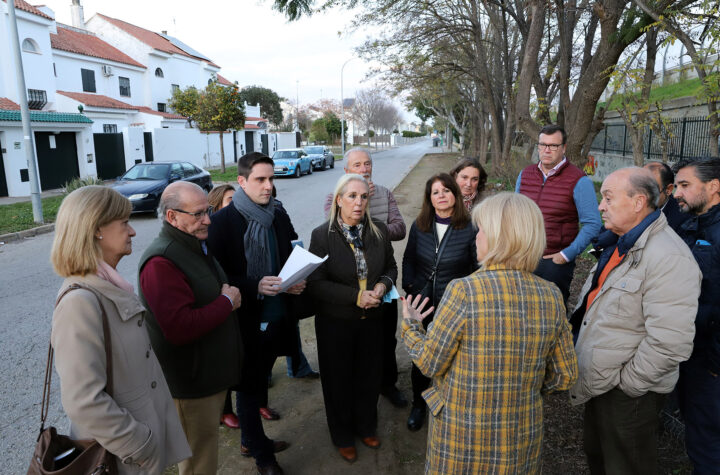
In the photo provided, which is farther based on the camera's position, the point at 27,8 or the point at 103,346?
the point at 27,8

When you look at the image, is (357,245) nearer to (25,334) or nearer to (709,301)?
(709,301)

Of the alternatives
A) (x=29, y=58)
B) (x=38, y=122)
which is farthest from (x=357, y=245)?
(x=29, y=58)

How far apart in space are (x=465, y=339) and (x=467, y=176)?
2.06 metres

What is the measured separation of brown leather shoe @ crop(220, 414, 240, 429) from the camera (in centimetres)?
347

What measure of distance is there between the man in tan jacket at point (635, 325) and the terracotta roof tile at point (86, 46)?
29.0 m

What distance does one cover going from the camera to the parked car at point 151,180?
12.2 m

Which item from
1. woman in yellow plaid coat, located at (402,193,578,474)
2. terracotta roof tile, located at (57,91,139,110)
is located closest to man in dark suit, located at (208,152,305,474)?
woman in yellow plaid coat, located at (402,193,578,474)

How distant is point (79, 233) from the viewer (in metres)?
1.77

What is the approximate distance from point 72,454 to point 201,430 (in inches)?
31.7

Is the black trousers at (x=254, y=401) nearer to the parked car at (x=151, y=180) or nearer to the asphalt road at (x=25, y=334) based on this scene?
the asphalt road at (x=25, y=334)

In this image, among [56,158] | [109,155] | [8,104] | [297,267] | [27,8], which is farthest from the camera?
[109,155]

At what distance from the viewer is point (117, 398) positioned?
178 cm

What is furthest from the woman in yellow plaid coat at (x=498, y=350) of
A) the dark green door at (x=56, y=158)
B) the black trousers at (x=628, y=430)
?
the dark green door at (x=56, y=158)

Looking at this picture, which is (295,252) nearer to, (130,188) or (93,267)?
(93,267)
